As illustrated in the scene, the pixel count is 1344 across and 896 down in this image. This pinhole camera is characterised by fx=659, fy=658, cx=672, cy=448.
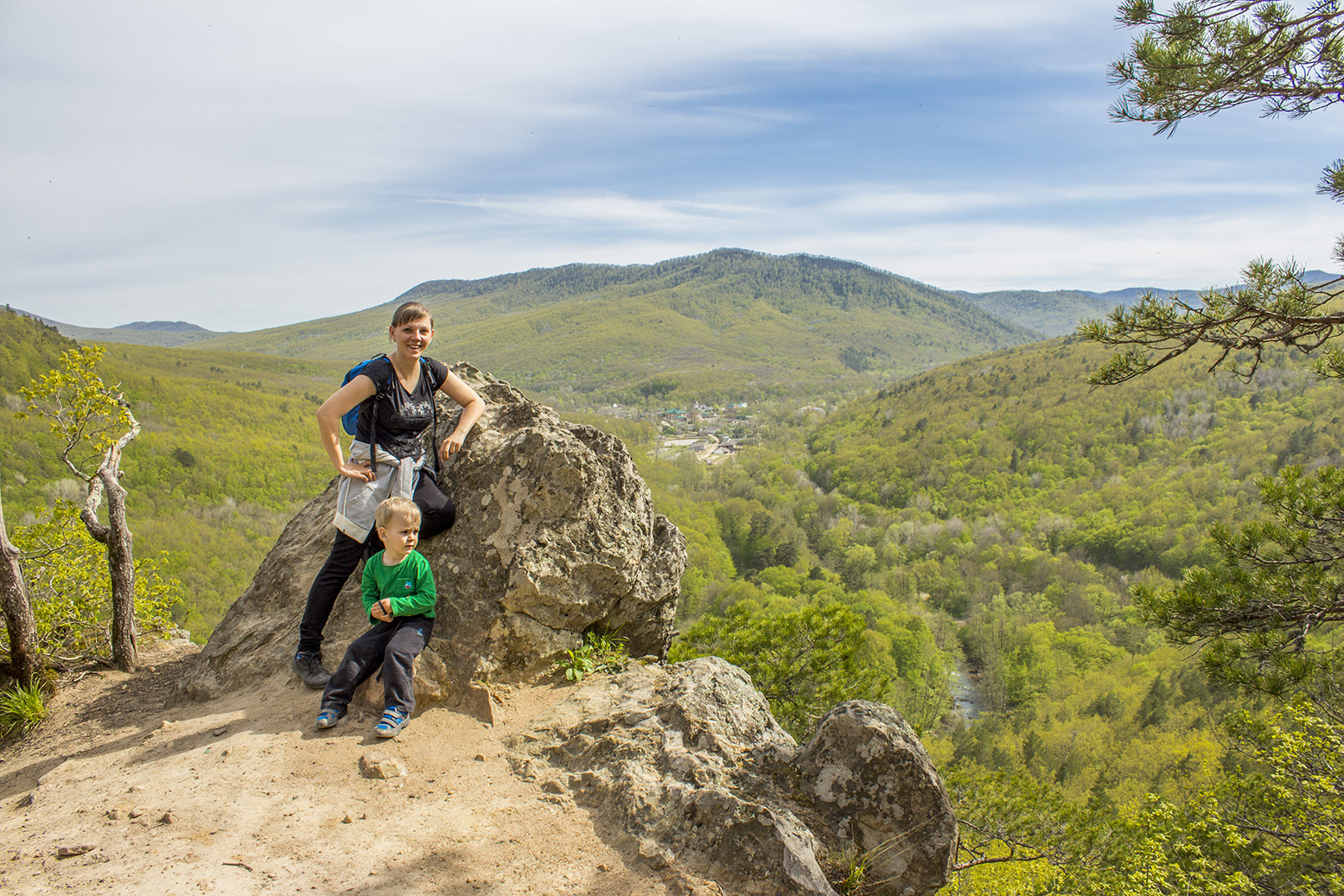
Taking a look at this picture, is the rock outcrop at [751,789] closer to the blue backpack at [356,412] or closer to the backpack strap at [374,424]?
the backpack strap at [374,424]

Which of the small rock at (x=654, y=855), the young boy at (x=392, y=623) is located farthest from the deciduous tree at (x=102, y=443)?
the small rock at (x=654, y=855)

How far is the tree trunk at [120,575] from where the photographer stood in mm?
6488

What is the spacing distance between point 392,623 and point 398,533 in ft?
2.44

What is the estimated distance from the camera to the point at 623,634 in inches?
245

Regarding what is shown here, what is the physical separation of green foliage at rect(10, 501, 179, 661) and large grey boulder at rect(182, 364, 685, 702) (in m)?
2.00

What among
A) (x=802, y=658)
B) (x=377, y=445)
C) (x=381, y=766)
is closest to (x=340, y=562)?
(x=377, y=445)

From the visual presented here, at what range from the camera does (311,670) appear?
504cm

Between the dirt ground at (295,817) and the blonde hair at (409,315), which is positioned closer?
the dirt ground at (295,817)

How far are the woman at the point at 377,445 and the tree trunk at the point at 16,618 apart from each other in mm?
2805

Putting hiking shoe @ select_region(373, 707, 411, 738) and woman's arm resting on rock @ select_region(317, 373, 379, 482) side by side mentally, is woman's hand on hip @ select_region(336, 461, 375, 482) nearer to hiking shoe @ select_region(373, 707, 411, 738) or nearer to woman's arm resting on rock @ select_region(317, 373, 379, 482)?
woman's arm resting on rock @ select_region(317, 373, 379, 482)

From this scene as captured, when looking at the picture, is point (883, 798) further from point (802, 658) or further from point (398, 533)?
point (802, 658)

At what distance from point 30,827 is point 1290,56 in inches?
411

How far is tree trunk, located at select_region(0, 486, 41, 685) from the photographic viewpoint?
562 cm

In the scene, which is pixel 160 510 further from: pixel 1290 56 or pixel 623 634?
pixel 1290 56
